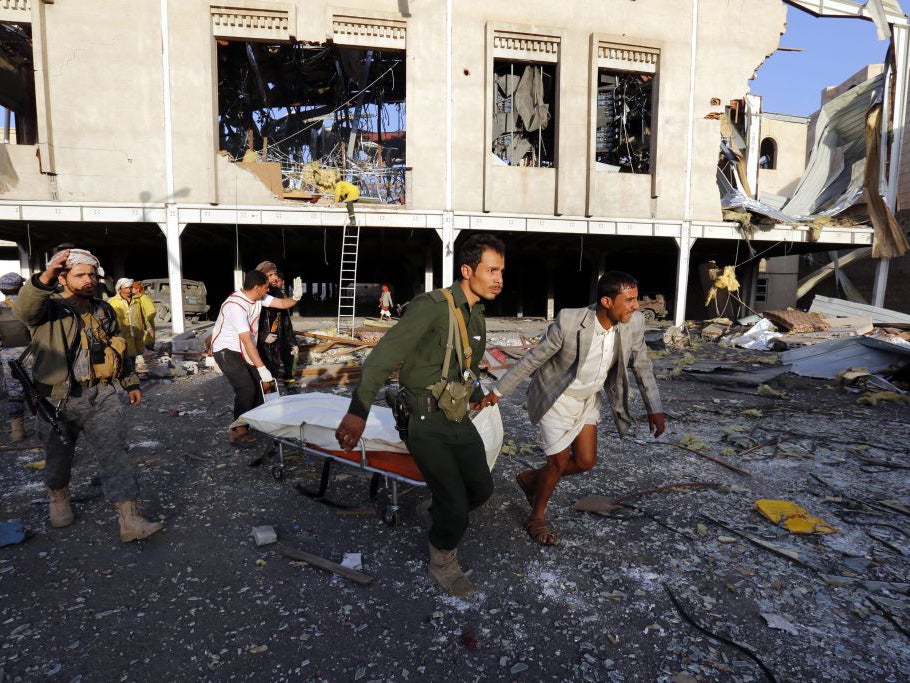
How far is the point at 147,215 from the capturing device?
37.9ft

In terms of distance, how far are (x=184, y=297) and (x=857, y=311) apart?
65.3ft

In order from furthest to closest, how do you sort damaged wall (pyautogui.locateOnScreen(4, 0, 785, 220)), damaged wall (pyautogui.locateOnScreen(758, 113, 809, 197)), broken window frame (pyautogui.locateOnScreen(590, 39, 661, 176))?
damaged wall (pyautogui.locateOnScreen(758, 113, 809, 197)) < broken window frame (pyautogui.locateOnScreen(590, 39, 661, 176)) < damaged wall (pyautogui.locateOnScreen(4, 0, 785, 220))

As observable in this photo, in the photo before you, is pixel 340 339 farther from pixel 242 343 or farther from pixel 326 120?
pixel 326 120

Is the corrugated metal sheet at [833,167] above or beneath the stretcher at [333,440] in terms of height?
above

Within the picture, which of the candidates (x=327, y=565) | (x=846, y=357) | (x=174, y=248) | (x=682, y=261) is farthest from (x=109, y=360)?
(x=682, y=261)

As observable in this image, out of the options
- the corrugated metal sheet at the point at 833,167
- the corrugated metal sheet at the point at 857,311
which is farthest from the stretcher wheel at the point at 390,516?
the corrugated metal sheet at the point at 857,311

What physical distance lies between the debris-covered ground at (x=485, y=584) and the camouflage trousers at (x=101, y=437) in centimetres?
42

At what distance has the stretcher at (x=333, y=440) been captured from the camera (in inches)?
131

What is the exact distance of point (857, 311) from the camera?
44.9ft

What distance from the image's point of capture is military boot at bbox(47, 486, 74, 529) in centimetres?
333

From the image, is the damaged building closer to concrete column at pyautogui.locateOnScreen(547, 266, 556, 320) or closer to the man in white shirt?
concrete column at pyautogui.locateOnScreen(547, 266, 556, 320)

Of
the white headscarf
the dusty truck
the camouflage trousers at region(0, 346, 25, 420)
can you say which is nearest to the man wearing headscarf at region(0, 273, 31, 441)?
the camouflage trousers at region(0, 346, 25, 420)

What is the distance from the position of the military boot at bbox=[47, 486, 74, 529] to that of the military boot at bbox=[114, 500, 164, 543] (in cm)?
54

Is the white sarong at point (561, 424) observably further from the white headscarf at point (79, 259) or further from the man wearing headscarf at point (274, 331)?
the man wearing headscarf at point (274, 331)
